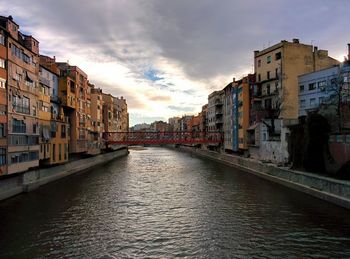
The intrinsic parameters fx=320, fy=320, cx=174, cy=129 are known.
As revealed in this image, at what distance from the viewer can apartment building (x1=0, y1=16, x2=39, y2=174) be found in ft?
104

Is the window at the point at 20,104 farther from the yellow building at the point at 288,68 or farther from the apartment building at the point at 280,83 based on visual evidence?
the yellow building at the point at 288,68

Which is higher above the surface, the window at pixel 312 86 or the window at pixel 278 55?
the window at pixel 278 55

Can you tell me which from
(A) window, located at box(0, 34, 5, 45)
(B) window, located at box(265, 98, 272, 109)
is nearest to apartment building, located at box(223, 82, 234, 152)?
(B) window, located at box(265, 98, 272, 109)

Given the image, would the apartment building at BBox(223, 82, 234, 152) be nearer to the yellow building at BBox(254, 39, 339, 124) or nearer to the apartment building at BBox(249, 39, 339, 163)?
the apartment building at BBox(249, 39, 339, 163)

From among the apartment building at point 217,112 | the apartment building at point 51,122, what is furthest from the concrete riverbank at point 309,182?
the apartment building at point 217,112

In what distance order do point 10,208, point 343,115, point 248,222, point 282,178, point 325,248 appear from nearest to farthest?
1. point 325,248
2. point 248,222
3. point 10,208
4. point 282,178
5. point 343,115

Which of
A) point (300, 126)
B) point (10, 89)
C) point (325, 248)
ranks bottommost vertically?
point (325, 248)

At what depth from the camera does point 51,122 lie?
45.3m

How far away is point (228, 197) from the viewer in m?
32.2

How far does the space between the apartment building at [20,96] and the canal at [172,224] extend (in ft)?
14.8

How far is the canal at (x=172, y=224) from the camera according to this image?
17.5 metres

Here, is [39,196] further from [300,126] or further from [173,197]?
[300,126]

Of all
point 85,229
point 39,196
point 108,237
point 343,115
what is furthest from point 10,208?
point 343,115

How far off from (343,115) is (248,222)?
28482mm
